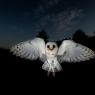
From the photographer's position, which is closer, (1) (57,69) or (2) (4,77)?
(1) (57,69)

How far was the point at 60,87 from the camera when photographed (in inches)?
351

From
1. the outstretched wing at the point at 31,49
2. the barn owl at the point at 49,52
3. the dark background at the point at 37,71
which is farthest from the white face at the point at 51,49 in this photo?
the dark background at the point at 37,71

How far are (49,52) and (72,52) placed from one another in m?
0.97

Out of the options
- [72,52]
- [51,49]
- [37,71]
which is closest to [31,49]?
[51,49]

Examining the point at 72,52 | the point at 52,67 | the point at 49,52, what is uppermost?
the point at 72,52

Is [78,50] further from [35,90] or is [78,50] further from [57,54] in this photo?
[35,90]

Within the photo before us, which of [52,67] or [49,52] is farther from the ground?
[49,52]

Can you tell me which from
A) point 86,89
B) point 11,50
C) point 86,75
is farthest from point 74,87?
point 11,50

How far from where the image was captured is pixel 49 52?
5.54 metres

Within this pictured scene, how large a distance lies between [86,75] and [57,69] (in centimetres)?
454

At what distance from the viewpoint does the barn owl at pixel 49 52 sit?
18.7ft

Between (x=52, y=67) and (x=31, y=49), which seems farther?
(x=31, y=49)

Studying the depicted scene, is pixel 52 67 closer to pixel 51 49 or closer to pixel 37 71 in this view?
pixel 51 49

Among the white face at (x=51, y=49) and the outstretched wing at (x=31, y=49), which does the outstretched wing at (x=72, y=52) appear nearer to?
the white face at (x=51, y=49)
